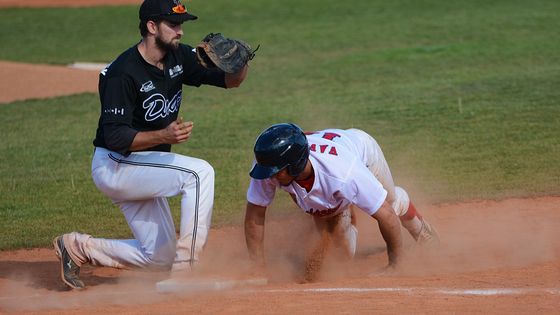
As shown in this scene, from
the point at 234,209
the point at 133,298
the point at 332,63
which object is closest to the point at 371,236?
the point at 234,209

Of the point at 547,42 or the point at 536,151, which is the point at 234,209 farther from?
the point at 547,42

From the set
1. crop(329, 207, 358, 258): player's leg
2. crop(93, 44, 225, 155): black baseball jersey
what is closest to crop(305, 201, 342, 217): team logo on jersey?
crop(329, 207, 358, 258): player's leg

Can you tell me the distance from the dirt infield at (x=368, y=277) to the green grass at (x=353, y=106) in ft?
2.09

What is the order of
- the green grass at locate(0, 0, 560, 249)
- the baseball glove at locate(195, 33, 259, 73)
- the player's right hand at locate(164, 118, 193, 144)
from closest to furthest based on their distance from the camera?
the player's right hand at locate(164, 118, 193, 144) < the baseball glove at locate(195, 33, 259, 73) < the green grass at locate(0, 0, 560, 249)

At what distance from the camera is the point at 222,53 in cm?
699

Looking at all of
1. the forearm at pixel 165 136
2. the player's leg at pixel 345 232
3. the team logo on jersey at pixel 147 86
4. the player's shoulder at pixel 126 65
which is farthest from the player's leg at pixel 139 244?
the player's leg at pixel 345 232

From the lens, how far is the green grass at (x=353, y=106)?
9.79 metres

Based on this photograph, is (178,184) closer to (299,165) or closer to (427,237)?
(299,165)

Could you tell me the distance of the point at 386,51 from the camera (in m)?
19.3

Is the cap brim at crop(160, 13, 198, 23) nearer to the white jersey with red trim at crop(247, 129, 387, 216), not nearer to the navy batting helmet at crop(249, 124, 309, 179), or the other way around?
the navy batting helmet at crop(249, 124, 309, 179)

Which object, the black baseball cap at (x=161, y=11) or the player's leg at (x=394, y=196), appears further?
the player's leg at (x=394, y=196)

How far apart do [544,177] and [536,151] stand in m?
1.01

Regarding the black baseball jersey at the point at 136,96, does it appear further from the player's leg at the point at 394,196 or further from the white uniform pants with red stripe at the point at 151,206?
the player's leg at the point at 394,196

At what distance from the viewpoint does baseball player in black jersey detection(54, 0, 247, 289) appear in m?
6.55
